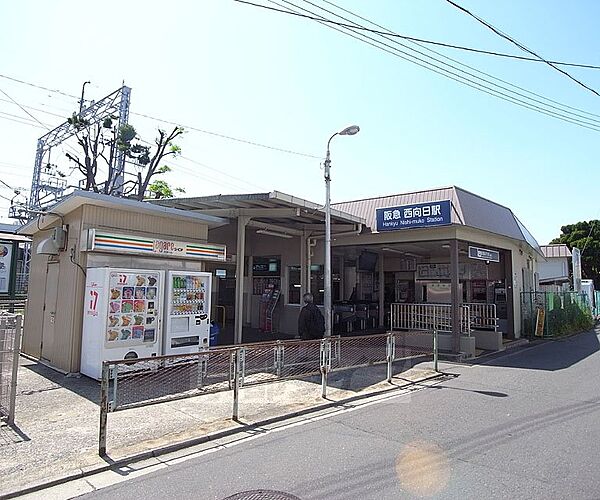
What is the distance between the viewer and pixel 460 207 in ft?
40.8

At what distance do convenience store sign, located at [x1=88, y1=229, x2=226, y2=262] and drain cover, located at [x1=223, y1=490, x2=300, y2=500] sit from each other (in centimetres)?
588

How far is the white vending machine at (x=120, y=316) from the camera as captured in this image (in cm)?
801

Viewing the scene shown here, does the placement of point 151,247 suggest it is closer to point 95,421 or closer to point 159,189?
point 95,421

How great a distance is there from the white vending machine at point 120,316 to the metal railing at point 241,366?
56cm

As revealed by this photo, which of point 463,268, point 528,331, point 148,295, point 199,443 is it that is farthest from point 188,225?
point 528,331

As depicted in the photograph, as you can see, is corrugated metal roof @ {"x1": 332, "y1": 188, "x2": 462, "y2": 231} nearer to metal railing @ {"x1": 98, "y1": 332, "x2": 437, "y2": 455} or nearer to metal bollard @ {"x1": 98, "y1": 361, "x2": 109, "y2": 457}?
metal railing @ {"x1": 98, "y1": 332, "x2": 437, "y2": 455}

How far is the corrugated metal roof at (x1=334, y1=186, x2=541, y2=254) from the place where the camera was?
12.5m

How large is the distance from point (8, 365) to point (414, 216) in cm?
995

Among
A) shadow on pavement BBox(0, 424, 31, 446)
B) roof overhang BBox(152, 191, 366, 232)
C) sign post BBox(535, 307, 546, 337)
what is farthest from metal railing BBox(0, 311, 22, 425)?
sign post BBox(535, 307, 546, 337)

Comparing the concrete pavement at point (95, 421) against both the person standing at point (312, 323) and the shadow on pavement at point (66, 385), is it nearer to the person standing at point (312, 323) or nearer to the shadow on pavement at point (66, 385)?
the shadow on pavement at point (66, 385)

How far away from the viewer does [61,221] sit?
31.9ft

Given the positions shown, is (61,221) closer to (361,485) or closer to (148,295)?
(148,295)

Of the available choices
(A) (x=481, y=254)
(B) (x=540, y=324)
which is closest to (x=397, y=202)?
(A) (x=481, y=254)

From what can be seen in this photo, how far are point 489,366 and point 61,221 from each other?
10413 millimetres
